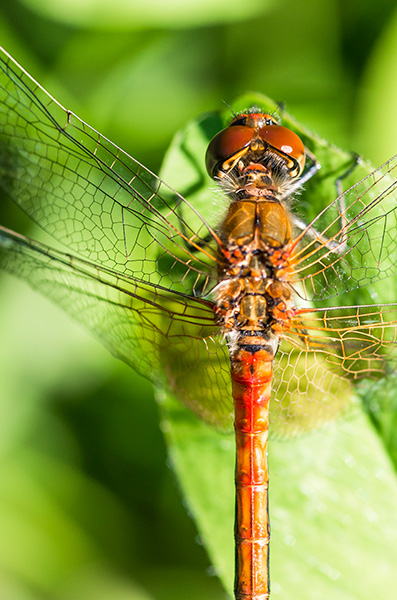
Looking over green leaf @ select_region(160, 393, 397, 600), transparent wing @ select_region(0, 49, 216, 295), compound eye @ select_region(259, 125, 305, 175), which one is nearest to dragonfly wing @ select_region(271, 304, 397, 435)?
green leaf @ select_region(160, 393, 397, 600)

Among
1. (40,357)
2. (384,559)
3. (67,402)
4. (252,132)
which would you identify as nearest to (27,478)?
(67,402)

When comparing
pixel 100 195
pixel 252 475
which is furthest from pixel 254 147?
pixel 252 475

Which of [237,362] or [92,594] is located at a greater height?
[237,362]

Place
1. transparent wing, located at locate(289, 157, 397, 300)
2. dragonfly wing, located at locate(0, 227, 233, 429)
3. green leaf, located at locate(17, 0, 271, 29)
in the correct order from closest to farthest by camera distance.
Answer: transparent wing, located at locate(289, 157, 397, 300)
dragonfly wing, located at locate(0, 227, 233, 429)
green leaf, located at locate(17, 0, 271, 29)

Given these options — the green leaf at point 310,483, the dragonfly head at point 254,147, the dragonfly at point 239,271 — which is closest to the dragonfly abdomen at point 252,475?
the dragonfly at point 239,271

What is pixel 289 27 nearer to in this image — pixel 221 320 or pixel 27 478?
pixel 221 320

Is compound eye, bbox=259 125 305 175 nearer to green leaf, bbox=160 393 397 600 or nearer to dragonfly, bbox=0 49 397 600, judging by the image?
dragonfly, bbox=0 49 397 600
